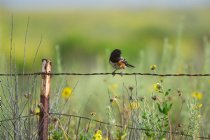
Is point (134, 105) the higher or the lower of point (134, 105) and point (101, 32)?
the lower

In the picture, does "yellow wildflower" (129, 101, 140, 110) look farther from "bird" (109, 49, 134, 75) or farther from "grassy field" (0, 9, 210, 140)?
"bird" (109, 49, 134, 75)

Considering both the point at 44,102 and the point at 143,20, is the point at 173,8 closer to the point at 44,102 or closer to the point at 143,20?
the point at 143,20

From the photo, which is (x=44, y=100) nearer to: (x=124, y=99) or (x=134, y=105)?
(x=134, y=105)

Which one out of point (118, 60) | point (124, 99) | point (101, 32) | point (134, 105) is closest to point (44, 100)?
point (134, 105)

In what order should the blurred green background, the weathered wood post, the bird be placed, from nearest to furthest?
1. the weathered wood post
2. the bird
3. the blurred green background

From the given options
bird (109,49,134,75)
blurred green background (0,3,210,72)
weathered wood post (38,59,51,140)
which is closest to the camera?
weathered wood post (38,59,51,140)

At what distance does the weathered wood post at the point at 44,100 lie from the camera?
6.20 metres

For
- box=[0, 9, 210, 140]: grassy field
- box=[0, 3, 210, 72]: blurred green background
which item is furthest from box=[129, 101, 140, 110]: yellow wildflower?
box=[0, 3, 210, 72]: blurred green background

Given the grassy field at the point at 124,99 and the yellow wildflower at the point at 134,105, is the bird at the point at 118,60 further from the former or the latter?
the yellow wildflower at the point at 134,105

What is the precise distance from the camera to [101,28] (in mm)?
63406

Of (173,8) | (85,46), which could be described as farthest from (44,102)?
(173,8)

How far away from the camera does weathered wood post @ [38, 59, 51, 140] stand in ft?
20.3

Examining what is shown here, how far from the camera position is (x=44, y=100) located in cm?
621

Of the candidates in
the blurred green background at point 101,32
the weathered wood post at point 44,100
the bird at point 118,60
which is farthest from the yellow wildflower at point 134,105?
the blurred green background at point 101,32
